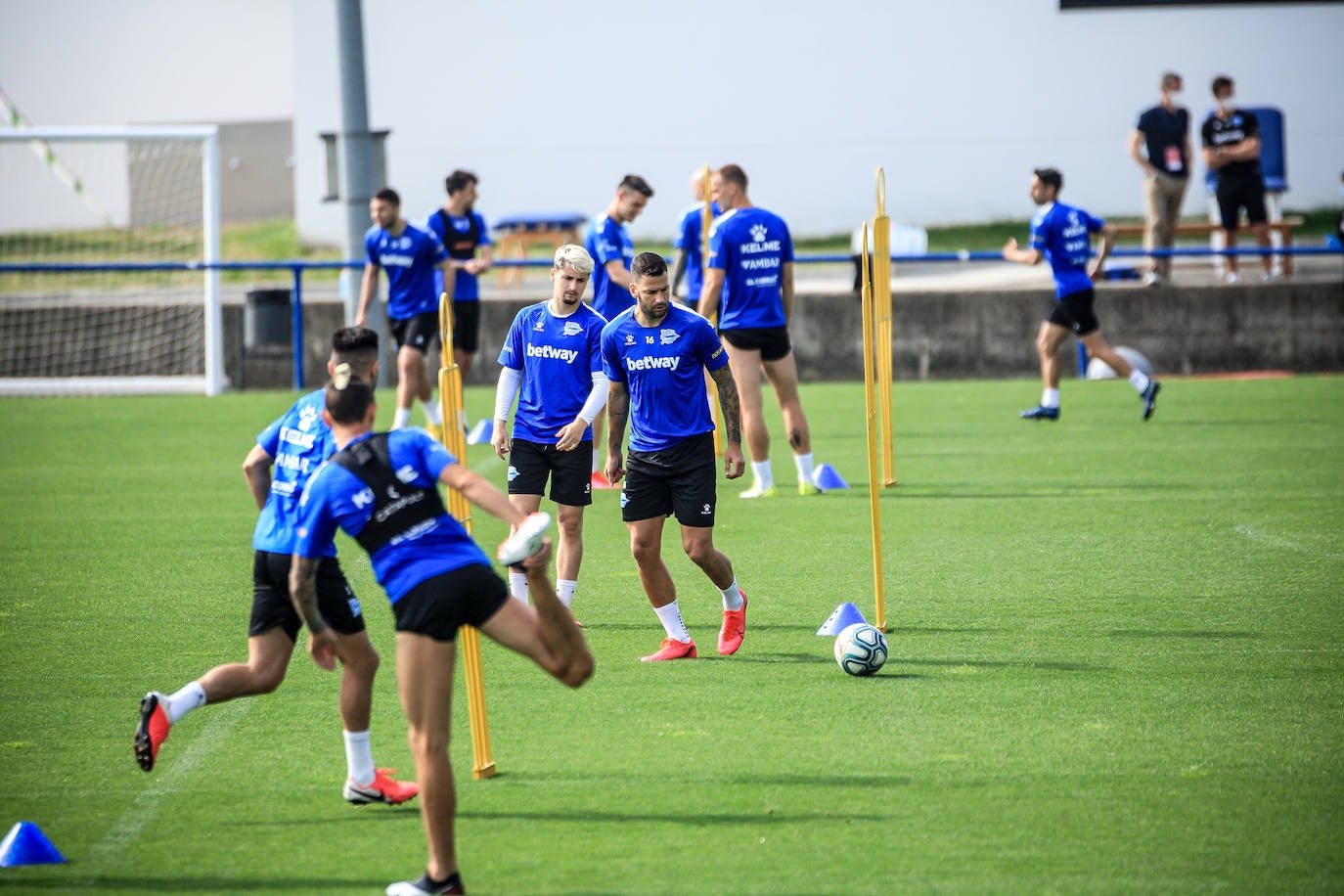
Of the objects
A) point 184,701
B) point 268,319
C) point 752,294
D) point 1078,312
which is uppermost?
point 268,319

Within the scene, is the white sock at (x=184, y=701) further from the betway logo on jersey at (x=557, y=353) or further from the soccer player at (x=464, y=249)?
the soccer player at (x=464, y=249)

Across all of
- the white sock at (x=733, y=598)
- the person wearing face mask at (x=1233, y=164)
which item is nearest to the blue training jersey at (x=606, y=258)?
the white sock at (x=733, y=598)

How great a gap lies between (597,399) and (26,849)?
384 cm

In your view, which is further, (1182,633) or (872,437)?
(1182,633)

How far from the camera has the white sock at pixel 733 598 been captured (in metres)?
7.93

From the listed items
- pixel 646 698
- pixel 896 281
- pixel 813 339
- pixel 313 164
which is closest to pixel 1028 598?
pixel 646 698

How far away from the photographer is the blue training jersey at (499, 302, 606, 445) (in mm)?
8367

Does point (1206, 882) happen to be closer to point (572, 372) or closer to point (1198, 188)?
point (572, 372)

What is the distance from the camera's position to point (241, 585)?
31.9ft

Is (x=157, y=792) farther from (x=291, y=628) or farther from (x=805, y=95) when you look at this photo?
(x=805, y=95)

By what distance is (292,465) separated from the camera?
5957 millimetres

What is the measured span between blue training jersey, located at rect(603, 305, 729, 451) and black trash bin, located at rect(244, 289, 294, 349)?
49.3 feet

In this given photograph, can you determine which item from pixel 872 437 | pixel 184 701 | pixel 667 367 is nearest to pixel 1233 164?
pixel 872 437

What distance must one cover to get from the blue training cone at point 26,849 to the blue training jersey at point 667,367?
3.54m
